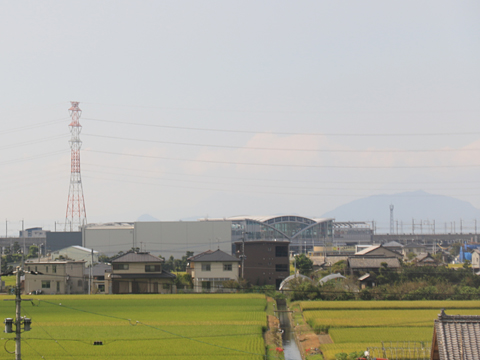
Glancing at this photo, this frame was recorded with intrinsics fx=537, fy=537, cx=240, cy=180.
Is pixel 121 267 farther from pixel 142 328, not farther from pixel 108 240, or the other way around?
pixel 108 240

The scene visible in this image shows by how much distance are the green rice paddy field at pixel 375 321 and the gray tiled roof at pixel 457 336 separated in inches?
368

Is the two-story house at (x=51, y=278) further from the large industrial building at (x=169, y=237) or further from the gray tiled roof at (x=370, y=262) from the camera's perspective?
the large industrial building at (x=169, y=237)

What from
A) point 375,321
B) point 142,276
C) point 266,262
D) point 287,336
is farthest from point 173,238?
point 375,321

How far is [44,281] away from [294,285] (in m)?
20.1

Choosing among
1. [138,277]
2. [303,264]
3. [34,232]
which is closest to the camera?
[138,277]

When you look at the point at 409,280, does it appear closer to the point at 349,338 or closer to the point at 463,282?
the point at 463,282

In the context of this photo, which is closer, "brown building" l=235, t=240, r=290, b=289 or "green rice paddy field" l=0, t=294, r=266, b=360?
"green rice paddy field" l=0, t=294, r=266, b=360

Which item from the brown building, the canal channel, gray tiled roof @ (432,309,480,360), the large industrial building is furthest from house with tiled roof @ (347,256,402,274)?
gray tiled roof @ (432,309,480,360)

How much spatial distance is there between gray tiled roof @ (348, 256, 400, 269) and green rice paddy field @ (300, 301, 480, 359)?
1394 cm

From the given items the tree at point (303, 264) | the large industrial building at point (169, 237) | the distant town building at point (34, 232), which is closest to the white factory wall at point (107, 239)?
the large industrial building at point (169, 237)

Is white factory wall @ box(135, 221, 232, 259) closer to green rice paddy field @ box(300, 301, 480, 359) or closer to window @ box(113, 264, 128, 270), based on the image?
window @ box(113, 264, 128, 270)

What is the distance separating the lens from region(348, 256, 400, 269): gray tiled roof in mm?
49406

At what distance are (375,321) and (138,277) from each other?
22107 millimetres

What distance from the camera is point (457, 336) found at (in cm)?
1045
